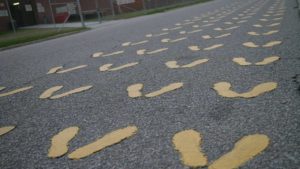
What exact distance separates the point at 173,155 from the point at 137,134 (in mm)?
434

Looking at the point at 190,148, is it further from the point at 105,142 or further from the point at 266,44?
the point at 266,44

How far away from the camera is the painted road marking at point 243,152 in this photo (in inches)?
73.9

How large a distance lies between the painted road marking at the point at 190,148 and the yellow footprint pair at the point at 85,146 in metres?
0.37

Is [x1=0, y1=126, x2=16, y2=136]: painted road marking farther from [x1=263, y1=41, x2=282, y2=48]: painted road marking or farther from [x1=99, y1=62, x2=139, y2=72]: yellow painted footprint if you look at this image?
[x1=263, y1=41, x2=282, y2=48]: painted road marking

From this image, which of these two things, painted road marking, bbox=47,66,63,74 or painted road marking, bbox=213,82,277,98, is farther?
painted road marking, bbox=47,66,63,74

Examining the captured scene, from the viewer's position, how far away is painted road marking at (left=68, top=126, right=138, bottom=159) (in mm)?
2214

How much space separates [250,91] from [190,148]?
1.12 metres

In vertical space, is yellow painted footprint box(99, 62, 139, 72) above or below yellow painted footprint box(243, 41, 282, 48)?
below

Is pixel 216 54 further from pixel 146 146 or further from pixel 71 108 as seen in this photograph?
pixel 146 146

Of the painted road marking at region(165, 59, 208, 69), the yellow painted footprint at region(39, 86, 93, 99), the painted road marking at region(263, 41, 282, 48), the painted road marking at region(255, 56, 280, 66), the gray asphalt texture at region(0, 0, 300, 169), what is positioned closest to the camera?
the gray asphalt texture at region(0, 0, 300, 169)

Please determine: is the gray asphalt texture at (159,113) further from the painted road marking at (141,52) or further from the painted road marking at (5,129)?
the painted road marking at (141,52)

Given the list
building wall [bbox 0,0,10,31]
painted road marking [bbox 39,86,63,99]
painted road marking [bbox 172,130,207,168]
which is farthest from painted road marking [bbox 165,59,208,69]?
building wall [bbox 0,0,10,31]

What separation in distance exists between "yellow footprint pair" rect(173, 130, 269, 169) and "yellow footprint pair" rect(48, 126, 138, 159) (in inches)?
15.6

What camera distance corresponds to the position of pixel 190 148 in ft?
6.89
